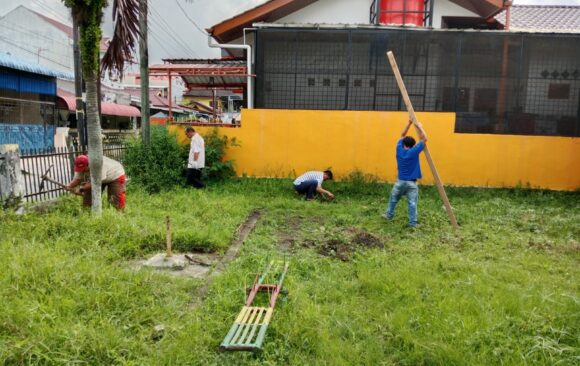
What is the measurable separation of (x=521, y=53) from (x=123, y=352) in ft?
34.7

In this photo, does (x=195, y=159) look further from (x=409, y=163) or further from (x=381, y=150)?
(x=409, y=163)

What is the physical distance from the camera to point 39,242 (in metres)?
5.21

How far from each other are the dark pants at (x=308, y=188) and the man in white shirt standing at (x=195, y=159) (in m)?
2.24

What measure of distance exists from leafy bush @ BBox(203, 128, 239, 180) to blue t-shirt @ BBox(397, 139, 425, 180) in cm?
466

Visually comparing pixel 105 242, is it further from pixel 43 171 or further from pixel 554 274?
pixel 554 274

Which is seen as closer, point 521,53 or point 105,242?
point 105,242

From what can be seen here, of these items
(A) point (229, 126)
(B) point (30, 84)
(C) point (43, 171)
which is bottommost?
(C) point (43, 171)

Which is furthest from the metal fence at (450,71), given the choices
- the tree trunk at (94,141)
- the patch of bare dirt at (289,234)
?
the tree trunk at (94,141)

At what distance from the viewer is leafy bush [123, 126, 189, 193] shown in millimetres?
9547

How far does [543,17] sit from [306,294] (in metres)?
15.5

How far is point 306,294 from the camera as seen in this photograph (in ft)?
13.4

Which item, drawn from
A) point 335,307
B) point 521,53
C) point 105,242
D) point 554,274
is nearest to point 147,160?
point 105,242

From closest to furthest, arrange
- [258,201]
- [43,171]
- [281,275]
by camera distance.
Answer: [281,275]
[43,171]
[258,201]

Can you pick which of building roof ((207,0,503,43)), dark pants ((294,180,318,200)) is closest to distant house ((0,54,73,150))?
building roof ((207,0,503,43))
